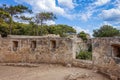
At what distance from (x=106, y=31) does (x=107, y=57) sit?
942 inches

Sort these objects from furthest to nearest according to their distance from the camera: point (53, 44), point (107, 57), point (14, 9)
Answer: point (14, 9) → point (53, 44) → point (107, 57)

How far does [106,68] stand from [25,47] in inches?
297

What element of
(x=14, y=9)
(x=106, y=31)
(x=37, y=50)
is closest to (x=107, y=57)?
(x=37, y=50)

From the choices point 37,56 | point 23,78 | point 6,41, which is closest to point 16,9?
point 6,41

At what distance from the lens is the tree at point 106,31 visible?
3120 cm

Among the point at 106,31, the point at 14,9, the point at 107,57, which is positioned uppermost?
the point at 14,9

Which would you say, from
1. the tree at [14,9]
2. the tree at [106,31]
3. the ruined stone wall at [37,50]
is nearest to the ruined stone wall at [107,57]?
the ruined stone wall at [37,50]

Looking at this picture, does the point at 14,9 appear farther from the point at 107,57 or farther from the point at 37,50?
the point at 107,57

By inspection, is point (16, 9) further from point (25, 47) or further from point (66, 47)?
point (66, 47)

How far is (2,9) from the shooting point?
2411 centimetres

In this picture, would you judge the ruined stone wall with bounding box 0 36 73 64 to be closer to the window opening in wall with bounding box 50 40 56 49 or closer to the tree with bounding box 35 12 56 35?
the window opening in wall with bounding box 50 40 56 49

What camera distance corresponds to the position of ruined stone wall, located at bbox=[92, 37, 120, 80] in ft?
26.5

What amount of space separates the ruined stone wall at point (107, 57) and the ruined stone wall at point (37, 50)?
3.16 m

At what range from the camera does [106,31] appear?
3189 centimetres
